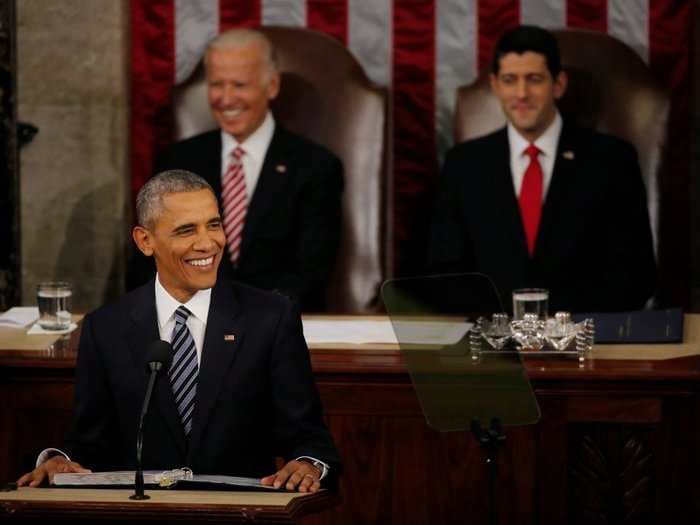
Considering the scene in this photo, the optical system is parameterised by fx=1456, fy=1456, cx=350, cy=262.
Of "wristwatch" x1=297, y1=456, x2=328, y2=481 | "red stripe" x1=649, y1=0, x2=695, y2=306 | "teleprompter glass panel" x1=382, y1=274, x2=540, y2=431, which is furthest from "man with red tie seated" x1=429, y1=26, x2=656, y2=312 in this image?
"wristwatch" x1=297, y1=456, x2=328, y2=481

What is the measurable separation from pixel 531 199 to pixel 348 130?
2.66 feet

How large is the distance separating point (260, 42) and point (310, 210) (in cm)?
65

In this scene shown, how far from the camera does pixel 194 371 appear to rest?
2.97 metres

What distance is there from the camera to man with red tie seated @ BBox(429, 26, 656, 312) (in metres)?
5.11

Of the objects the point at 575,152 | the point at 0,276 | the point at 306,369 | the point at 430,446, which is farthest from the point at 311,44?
the point at 306,369

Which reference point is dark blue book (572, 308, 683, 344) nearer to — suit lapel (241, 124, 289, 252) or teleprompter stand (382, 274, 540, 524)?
Answer: teleprompter stand (382, 274, 540, 524)

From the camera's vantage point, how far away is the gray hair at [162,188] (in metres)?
2.97

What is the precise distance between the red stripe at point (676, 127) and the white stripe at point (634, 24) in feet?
0.07

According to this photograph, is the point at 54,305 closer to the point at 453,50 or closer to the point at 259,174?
the point at 259,174

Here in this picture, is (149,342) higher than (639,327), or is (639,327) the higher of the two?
(149,342)

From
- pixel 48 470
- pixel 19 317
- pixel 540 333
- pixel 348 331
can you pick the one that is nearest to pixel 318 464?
pixel 48 470

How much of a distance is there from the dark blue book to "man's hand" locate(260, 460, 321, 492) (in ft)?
4.92

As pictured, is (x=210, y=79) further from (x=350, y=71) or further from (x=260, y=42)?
(x=350, y=71)

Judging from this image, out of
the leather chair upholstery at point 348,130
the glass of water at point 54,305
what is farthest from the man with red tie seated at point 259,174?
the glass of water at point 54,305
